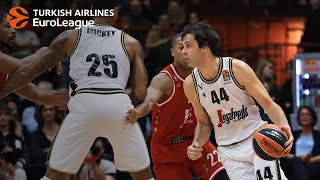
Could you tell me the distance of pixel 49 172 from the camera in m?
6.60

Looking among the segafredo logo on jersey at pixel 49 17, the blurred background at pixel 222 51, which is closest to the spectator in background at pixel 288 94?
the blurred background at pixel 222 51

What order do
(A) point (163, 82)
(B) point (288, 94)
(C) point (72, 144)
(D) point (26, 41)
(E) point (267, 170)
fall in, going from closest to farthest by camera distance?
(E) point (267, 170), (C) point (72, 144), (A) point (163, 82), (B) point (288, 94), (D) point (26, 41)

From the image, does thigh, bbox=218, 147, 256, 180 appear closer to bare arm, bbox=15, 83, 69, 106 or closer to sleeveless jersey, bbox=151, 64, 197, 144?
sleeveless jersey, bbox=151, 64, 197, 144

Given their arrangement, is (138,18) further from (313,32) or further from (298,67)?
(298,67)

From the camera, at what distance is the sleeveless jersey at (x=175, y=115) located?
7.83 m

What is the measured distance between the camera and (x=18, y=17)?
11852 millimetres

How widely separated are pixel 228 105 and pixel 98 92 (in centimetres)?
121

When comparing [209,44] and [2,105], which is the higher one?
[209,44]

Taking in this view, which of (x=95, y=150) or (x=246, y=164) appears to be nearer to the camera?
(x=246, y=164)

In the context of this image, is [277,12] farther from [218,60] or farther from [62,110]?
[218,60]

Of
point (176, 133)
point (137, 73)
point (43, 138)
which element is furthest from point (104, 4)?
point (43, 138)

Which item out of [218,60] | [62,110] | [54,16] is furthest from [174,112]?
[54,16]

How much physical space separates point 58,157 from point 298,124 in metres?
5.24

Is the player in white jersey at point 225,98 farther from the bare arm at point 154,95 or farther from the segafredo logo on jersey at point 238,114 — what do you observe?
the bare arm at point 154,95
